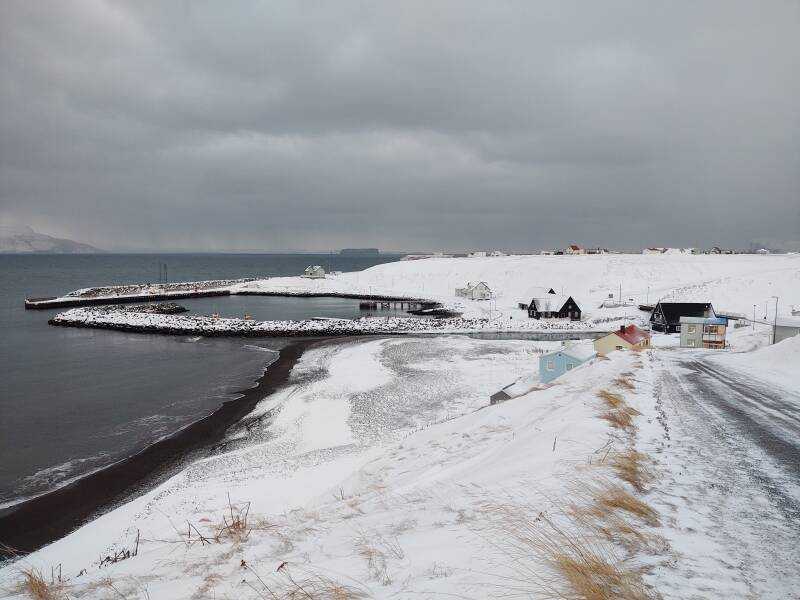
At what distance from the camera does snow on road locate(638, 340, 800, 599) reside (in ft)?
14.6

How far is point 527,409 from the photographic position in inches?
595

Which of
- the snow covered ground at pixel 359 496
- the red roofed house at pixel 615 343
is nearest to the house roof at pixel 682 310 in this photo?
the red roofed house at pixel 615 343

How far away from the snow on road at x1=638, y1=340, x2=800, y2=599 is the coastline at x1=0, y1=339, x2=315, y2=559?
46.1ft

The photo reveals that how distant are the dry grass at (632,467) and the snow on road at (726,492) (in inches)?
8.1

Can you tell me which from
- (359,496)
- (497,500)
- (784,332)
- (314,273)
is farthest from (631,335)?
(314,273)

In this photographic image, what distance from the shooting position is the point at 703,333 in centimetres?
4053

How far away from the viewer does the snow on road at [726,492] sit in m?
4.45

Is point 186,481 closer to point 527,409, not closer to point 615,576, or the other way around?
point 527,409

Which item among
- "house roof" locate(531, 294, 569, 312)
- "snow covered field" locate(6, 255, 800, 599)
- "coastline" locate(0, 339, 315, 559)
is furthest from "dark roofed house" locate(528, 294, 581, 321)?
"coastline" locate(0, 339, 315, 559)

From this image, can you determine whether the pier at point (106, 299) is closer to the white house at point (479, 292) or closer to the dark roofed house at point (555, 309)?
the white house at point (479, 292)

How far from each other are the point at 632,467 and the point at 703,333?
134 ft

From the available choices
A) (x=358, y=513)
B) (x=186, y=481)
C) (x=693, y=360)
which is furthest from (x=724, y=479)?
(x=693, y=360)

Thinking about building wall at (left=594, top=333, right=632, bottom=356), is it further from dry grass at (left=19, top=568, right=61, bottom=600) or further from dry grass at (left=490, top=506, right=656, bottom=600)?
dry grass at (left=19, top=568, right=61, bottom=600)

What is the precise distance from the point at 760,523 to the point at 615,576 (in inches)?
122
